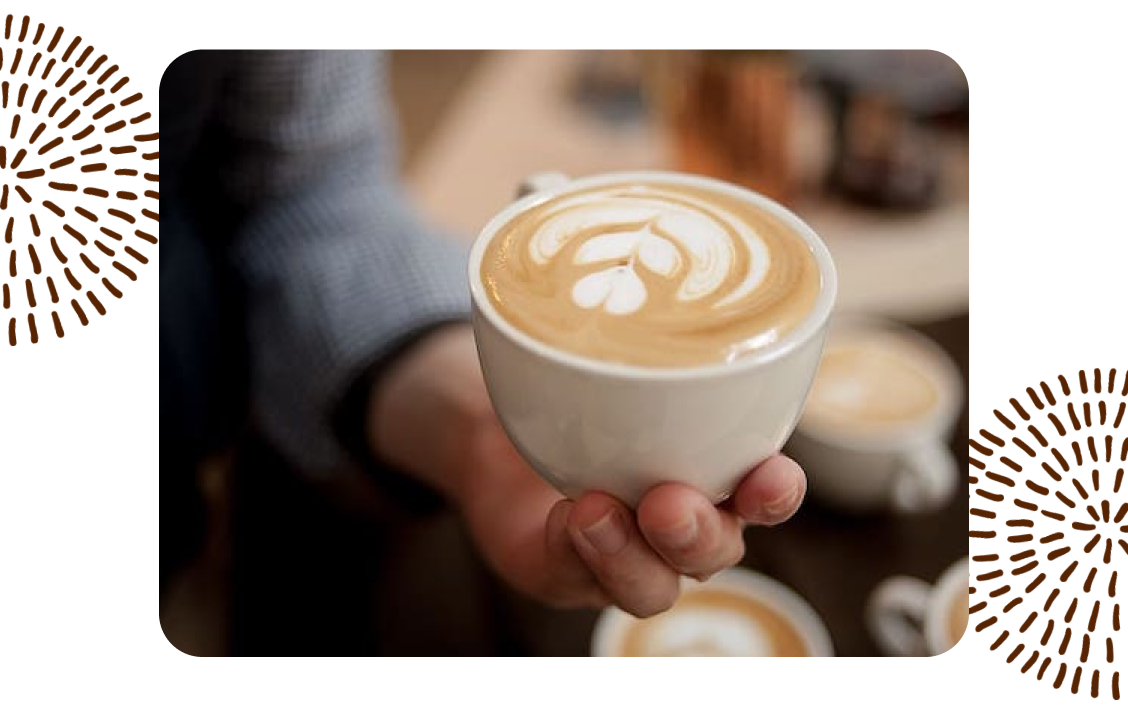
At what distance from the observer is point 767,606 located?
2.40 ft

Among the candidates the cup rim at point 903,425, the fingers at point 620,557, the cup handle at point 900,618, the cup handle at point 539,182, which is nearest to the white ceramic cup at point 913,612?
the cup handle at point 900,618

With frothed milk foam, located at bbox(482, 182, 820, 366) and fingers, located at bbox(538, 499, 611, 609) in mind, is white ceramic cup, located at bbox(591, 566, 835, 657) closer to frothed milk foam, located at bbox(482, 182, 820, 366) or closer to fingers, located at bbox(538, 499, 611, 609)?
fingers, located at bbox(538, 499, 611, 609)

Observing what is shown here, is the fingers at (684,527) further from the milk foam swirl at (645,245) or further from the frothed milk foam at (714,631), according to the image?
the frothed milk foam at (714,631)

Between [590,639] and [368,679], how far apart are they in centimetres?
16

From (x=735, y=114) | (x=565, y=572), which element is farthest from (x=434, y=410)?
(x=735, y=114)

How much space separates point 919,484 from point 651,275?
1.41 ft

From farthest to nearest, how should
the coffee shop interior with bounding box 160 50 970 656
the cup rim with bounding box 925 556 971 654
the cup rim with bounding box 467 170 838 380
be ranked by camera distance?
the coffee shop interior with bounding box 160 50 970 656 → the cup rim with bounding box 925 556 971 654 → the cup rim with bounding box 467 170 838 380

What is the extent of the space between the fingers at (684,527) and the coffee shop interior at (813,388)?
252mm

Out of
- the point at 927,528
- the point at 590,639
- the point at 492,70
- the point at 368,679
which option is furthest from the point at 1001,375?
the point at 492,70

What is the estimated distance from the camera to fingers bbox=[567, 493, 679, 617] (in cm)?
45

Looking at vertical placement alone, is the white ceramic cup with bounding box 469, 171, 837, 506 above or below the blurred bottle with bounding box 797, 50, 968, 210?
above

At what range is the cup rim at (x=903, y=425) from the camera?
0.80 meters

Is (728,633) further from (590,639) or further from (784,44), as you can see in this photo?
(784,44)

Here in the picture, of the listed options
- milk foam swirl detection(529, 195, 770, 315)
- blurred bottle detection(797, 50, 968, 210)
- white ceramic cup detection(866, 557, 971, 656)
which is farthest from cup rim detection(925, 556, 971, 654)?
blurred bottle detection(797, 50, 968, 210)
